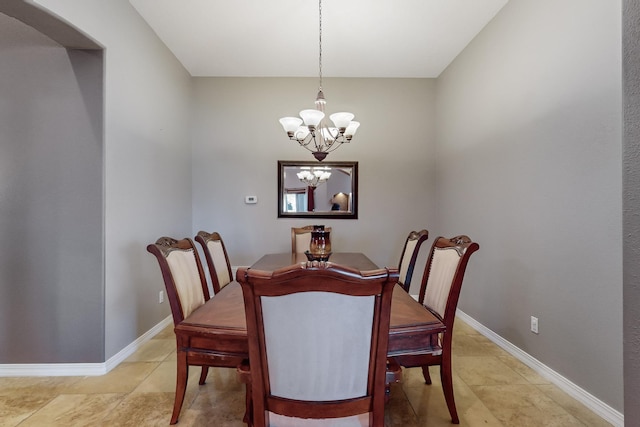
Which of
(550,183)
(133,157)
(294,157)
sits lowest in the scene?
(550,183)

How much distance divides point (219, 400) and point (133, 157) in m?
2.05

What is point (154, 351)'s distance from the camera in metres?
2.57

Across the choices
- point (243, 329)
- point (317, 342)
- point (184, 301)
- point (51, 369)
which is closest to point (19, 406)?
point (51, 369)

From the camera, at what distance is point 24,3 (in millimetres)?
1653

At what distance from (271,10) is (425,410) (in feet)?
10.6

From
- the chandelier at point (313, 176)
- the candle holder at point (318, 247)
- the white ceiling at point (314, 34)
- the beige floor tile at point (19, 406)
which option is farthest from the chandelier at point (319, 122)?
the beige floor tile at point (19, 406)

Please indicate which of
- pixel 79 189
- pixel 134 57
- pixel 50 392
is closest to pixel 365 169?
pixel 134 57

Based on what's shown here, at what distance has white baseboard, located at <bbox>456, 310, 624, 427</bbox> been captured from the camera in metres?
1.65

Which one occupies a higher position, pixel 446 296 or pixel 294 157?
pixel 294 157

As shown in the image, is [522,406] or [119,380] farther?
[119,380]

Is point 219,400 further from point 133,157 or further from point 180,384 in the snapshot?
point 133,157

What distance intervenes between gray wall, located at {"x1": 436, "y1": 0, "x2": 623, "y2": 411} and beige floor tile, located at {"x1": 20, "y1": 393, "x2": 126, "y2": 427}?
2.87m

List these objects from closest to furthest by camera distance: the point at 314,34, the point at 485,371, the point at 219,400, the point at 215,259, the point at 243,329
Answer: the point at 243,329
the point at 219,400
the point at 485,371
the point at 215,259
the point at 314,34

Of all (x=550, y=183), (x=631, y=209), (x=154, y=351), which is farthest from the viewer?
(x=154, y=351)
